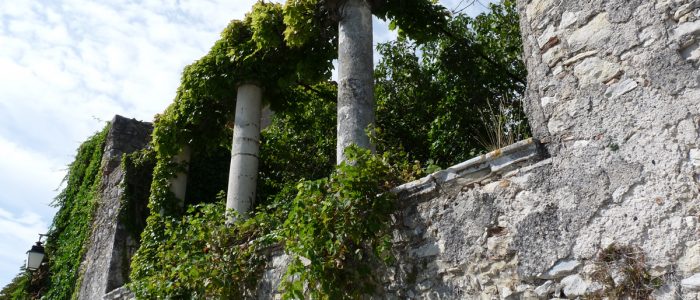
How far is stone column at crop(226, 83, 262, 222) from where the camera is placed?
21.9ft

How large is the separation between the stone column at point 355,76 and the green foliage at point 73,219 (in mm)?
5371

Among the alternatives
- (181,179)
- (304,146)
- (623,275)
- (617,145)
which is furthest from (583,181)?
(304,146)

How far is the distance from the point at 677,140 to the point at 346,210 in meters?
2.01

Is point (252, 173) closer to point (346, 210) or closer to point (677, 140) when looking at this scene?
point (346, 210)

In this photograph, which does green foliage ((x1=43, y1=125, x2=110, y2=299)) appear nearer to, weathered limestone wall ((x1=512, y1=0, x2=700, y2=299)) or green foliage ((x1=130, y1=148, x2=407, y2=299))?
green foliage ((x1=130, y1=148, x2=407, y2=299))

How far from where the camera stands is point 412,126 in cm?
952

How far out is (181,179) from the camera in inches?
311

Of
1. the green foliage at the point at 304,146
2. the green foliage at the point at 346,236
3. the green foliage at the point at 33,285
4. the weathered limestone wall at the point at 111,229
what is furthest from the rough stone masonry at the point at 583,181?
the green foliage at the point at 33,285

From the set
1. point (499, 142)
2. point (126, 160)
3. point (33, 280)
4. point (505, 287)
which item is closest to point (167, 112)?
point (126, 160)

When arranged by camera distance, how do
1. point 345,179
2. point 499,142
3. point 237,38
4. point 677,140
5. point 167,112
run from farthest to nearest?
point 167,112, point 237,38, point 345,179, point 499,142, point 677,140

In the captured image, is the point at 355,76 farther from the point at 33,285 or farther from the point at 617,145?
the point at 33,285

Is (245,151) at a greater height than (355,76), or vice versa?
(355,76)

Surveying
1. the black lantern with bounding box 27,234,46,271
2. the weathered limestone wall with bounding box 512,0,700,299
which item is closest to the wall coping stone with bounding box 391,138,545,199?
the weathered limestone wall with bounding box 512,0,700,299

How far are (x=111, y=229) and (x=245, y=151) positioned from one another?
99.1 inches
